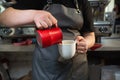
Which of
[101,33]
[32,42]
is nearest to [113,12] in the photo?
[101,33]

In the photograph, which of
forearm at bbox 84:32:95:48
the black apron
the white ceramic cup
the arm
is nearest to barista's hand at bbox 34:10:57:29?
the arm

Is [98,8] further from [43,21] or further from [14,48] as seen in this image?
[43,21]

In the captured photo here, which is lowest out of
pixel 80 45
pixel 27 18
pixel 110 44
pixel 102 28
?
pixel 110 44

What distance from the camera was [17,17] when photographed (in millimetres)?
898

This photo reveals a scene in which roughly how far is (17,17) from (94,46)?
0.88 meters

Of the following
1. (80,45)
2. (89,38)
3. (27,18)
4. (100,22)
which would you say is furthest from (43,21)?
(100,22)

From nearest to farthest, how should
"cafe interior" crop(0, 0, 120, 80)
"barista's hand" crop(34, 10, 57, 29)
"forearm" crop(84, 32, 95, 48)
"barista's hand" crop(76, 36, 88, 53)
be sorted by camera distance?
"barista's hand" crop(34, 10, 57, 29) → "barista's hand" crop(76, 36, 88, 53) → "forearm" crop(84, 32, 95, 48) → "cafe interior" crop(0, 0, 120, 80)

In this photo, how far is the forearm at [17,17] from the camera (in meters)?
0.87

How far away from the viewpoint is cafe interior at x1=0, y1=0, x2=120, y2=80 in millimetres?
1660

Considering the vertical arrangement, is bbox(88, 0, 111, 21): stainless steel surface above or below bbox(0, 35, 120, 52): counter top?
above

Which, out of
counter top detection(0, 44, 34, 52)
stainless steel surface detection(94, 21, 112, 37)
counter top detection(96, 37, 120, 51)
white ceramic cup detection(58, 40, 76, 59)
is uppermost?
white ceramic cup detection(58, 40, 76, 59)

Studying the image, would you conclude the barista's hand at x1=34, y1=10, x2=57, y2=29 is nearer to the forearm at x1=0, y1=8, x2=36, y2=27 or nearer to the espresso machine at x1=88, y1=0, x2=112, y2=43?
the forearm at x1=0, y1=8, x2=36, y2=27

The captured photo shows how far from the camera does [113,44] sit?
1.74m

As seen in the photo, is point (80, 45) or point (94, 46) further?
point (94, 46)
